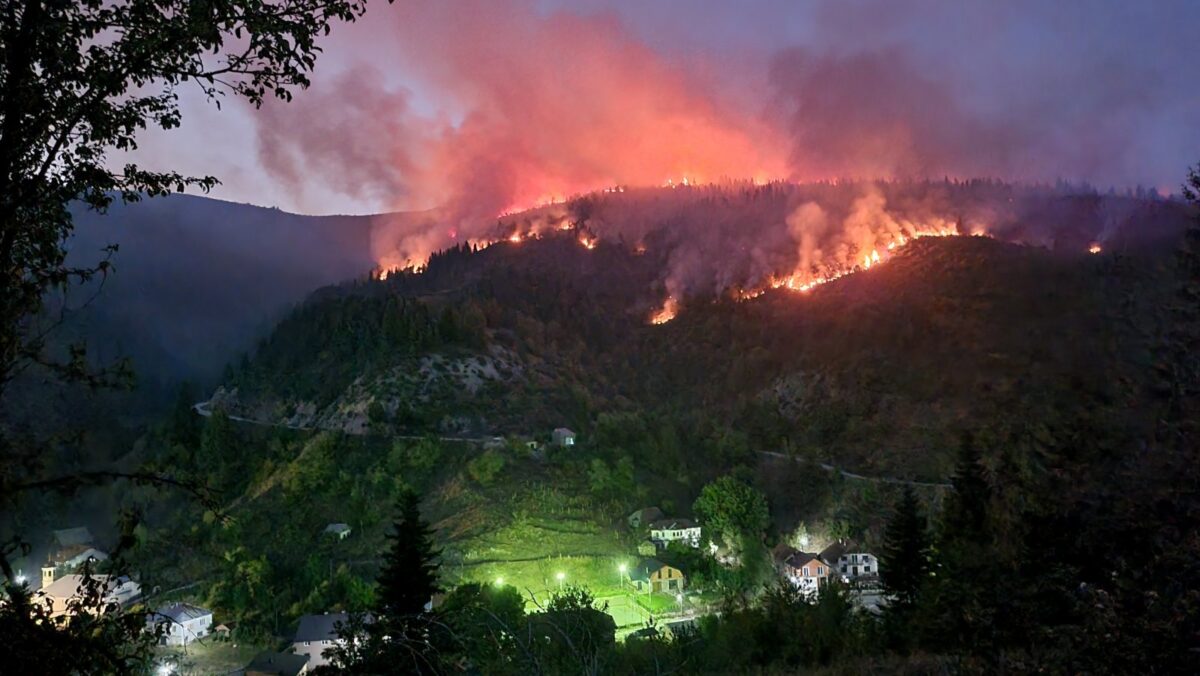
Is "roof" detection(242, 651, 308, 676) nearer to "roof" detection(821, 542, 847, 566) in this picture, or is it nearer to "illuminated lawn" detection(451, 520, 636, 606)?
"illuminated lawn" detection(451, 520, 636, 606)

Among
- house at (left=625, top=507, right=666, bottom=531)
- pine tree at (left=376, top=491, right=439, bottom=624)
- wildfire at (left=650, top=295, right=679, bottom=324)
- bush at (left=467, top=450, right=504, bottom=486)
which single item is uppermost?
wildfire at (left=650, top=295, right=679, bottom=324)

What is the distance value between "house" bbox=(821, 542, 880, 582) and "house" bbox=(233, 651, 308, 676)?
93.2 feet

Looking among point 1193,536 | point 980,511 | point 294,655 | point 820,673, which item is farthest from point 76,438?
point 294,655

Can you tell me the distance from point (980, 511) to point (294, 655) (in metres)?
26.8

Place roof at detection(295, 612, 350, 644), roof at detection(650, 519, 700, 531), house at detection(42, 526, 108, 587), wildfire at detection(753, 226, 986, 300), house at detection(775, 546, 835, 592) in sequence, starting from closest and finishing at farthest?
1. house at detection(42, 526, 108, 587)
2. roof at detection(295, 612, 350, 644)
3. house at detection(775, 546, 835, 592)
4. roof at detection(650, 519, 700, 531)
5. wildfire at detection(753, 226, 986, 300)

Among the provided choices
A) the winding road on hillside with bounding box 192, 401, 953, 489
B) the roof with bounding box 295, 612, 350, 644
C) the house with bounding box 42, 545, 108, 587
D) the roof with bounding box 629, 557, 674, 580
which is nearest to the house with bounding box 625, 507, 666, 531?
the roof with bounding box 629, 557, 674, 580

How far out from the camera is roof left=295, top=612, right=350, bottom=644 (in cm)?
2909

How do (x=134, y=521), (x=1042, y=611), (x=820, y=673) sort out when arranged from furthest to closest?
(x=820, y=673) → (x=1042, y=611) → (x=134, y=521)

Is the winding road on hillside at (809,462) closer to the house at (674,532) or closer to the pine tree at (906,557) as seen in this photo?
the house at (674,532)

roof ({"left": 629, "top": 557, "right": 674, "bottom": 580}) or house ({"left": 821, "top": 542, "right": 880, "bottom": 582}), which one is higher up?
roof ({"left": 629, "top": 557, "right": 674, "bottom": 580})

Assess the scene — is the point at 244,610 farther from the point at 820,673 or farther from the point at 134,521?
the point at 134,521

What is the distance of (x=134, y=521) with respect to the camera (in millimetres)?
4988

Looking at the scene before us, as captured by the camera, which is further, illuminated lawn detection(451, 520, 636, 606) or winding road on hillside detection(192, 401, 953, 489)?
winding road on hillside detection(192, 401, 953, 489)

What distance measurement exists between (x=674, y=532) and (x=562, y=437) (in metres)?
13.7
